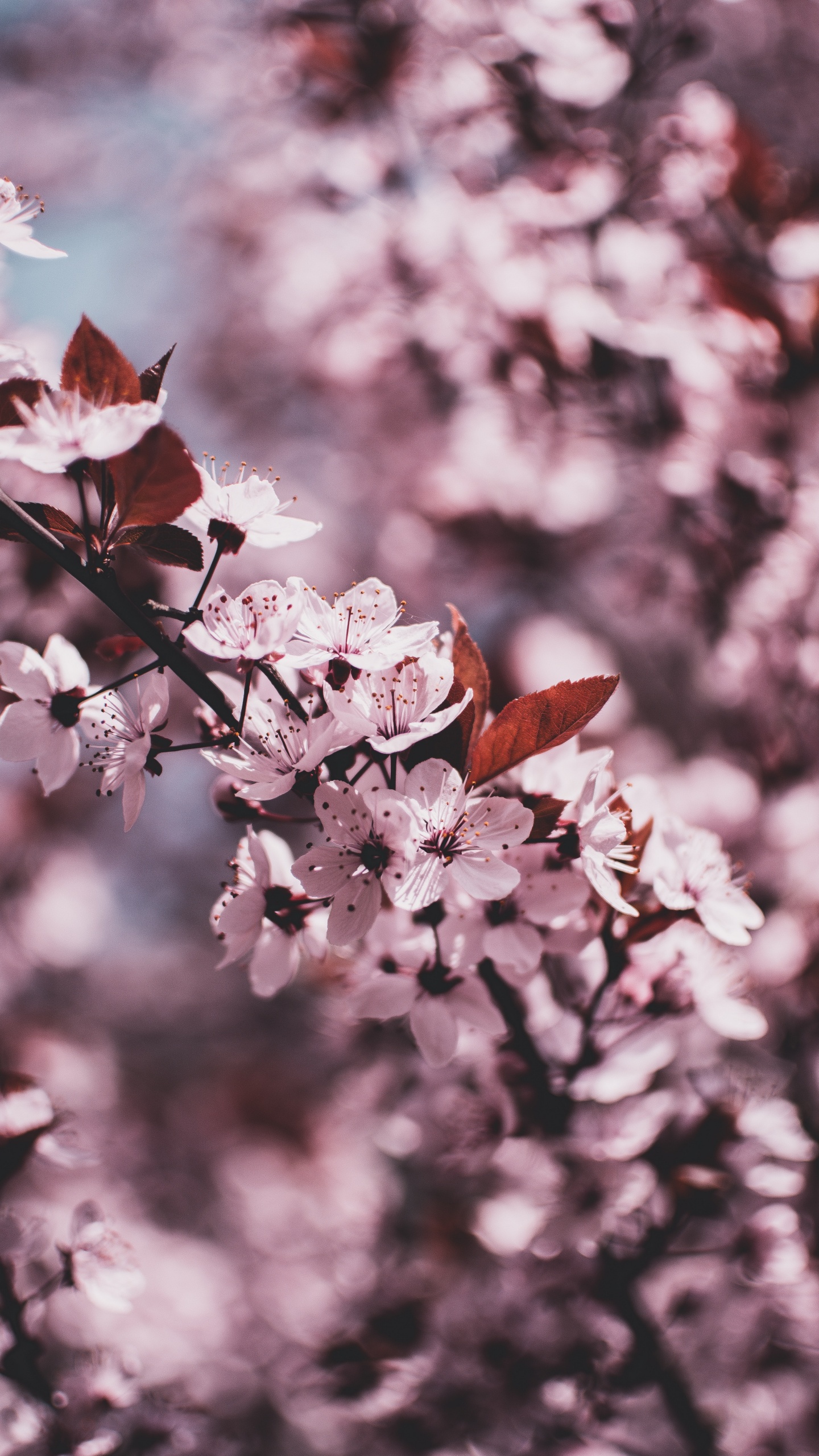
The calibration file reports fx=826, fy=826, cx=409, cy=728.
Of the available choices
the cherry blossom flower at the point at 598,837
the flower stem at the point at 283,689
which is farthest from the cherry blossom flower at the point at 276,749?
the cherry blossom flower at the point at 598,837

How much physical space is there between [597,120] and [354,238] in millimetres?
776

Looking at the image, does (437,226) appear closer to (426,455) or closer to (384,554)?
(426,455)

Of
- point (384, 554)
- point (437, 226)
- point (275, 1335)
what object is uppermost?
point (437, 226)

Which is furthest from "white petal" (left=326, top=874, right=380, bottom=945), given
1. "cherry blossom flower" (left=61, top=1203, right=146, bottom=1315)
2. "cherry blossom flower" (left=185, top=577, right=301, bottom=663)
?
"cherry blossom flower" (left=61, top=1203, right=146, bottom=1315)

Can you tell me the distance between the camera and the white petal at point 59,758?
30.8 inches

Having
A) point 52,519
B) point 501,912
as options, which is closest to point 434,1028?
point 501,912

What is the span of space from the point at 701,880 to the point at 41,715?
0.67m

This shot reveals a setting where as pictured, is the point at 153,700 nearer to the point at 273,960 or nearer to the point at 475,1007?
the point at 273,960

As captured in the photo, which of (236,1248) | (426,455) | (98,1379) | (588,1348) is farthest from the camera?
(426,455)

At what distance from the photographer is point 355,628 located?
0.74 metres

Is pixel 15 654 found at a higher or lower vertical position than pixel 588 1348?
higher

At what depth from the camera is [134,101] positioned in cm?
411

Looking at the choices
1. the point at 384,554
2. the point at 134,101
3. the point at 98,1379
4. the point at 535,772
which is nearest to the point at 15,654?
the point at 535,772

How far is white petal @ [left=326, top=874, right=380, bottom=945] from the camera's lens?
2.30 feet
